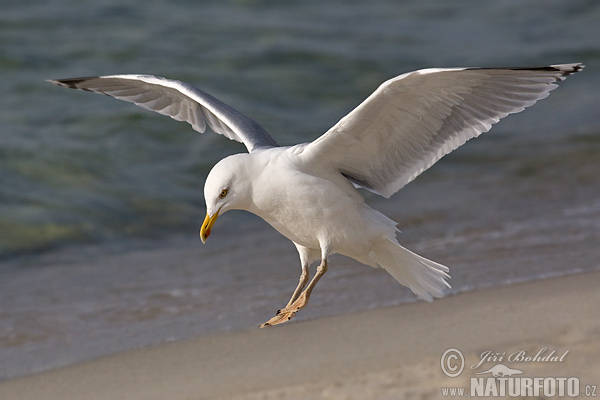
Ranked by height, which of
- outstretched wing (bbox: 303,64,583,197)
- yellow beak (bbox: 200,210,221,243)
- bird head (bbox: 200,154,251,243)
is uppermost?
outstretched wing (bbox: 303,64,583,197)

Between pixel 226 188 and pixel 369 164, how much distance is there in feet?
2.42

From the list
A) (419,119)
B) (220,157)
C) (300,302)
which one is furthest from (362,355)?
(220,157)

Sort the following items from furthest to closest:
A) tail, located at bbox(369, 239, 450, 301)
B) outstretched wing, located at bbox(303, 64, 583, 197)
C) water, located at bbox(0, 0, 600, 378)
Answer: water, located at bbox(0, 0, 600, 378), tail, located at bbox(369, 239, 450, 301), outstretched wing, located at bbox(303, 64, 583, 197)

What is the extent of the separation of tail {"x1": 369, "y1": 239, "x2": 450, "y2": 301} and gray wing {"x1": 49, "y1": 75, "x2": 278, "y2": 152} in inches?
32.5

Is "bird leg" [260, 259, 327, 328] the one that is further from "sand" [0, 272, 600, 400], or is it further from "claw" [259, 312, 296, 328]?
"sand" [0, 272, 600, 400]

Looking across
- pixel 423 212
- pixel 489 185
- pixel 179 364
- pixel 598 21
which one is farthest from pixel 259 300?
pixel 598 21

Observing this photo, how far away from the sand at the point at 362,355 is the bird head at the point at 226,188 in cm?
82

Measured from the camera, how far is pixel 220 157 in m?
9.09

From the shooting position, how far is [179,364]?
4879mm

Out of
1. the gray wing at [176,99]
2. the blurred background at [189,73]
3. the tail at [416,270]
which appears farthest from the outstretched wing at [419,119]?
the blurred background at [189,73]
